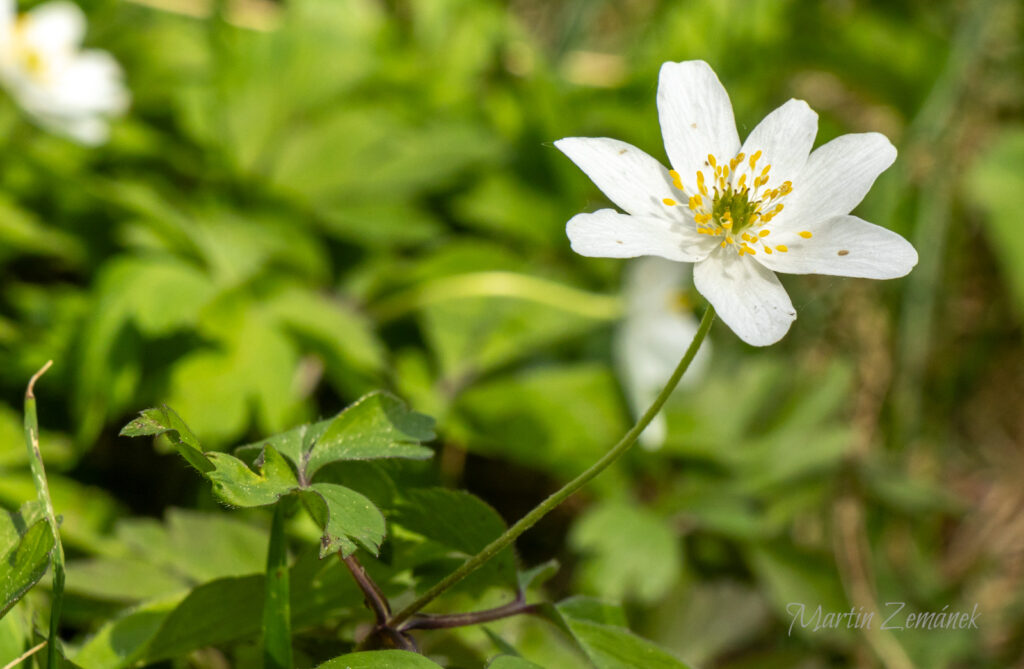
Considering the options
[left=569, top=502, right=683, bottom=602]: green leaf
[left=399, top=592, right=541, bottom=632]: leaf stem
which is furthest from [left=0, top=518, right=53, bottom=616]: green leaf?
[left=569, top=502, right=683, bottom=602]: green leaf

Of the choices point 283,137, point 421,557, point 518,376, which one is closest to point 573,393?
point 518,376

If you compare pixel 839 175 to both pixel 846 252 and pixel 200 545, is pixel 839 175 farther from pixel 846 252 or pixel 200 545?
pixel 200 545

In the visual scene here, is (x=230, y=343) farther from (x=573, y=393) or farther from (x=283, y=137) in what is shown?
(x=573, y=393)

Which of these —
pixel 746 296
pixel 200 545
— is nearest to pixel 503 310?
pixel 200 545

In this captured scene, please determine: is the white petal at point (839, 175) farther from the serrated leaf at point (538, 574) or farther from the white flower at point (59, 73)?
the white flower at point (59, 73)

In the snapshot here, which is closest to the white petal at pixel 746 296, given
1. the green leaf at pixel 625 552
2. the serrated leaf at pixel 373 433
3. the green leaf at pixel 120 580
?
the serrated leaf at pixel 373 433

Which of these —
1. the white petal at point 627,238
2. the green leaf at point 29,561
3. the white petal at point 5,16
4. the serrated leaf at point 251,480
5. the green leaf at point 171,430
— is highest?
the white petal at point 5,16

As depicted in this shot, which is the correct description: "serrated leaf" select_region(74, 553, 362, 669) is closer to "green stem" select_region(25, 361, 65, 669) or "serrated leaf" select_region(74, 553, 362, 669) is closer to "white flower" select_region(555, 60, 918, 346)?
"green stem" select_region(25, 361, 65, 669)
